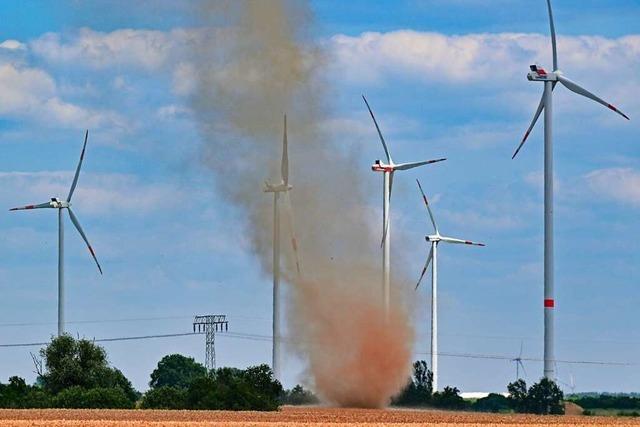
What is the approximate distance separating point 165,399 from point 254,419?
2784 cm

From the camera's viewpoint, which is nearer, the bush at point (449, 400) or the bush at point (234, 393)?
the bush at point (234, 393)

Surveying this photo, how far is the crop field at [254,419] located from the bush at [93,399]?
8.89 m

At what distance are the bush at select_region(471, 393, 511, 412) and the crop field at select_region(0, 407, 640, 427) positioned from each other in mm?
27801

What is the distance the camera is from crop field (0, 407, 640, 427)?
358 feet

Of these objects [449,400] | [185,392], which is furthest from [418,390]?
[185,392]

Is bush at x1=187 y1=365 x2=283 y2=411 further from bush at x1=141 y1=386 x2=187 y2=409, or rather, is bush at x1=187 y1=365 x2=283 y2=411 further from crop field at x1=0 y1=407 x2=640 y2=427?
crop field at x1=0 y1=407 x2=640 y2=427

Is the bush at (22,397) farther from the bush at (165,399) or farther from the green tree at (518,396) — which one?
the green tree at (518,396)

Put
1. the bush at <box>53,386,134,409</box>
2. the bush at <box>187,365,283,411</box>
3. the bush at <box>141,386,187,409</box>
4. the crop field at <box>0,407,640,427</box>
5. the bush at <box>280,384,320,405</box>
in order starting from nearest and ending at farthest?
the crop field at <box>0,407,640,427</box>
the bush at <box>187,365,283,411</box>
the bush at <box>53,386,134,409</box>
the bush at <box>141,386,187,409</box>
the bush at <box>280,384,320,405</box>

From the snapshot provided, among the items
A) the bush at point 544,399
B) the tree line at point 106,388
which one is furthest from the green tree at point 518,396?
the tree line at point 106,388

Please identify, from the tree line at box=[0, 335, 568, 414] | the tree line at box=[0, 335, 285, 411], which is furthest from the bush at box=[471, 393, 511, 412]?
the tree line at box=[0, 335, 285, 411]

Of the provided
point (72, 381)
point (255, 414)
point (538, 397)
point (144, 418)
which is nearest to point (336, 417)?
point (255, 414)

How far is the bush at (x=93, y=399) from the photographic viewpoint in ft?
464

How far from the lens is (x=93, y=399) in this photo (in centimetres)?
14200

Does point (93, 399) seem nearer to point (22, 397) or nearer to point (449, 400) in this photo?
point (22, 397)
